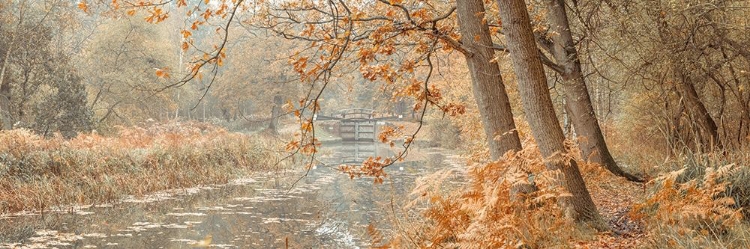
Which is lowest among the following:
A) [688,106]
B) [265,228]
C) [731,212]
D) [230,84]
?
[265,228]

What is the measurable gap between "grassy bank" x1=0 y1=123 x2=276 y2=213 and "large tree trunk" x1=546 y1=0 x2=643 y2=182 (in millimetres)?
8417

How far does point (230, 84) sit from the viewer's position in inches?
1357

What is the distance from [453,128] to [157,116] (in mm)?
19185

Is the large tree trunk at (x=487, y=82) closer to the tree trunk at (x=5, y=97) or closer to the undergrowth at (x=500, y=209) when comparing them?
the undergrowth at (x=500, y=209)

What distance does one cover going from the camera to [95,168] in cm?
1186

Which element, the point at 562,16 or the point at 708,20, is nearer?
the point at 708,20

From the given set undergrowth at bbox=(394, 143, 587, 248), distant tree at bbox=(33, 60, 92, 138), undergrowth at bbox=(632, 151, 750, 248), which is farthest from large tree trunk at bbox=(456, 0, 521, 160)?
distant tree at bbox=(33, 60, 92, 138)

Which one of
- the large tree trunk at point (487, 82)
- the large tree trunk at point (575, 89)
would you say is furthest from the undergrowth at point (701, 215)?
the large tree trunk at point (575, 89)

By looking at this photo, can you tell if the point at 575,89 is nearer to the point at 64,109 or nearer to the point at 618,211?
the point at 618,211

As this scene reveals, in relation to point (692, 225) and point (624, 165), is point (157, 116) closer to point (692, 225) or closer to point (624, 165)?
point (624, 165)

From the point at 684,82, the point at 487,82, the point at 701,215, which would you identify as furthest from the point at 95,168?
the point at 701,215

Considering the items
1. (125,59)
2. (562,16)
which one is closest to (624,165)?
(562,16)

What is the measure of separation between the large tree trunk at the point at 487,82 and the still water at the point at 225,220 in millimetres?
1209

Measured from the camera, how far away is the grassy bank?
10.5m
